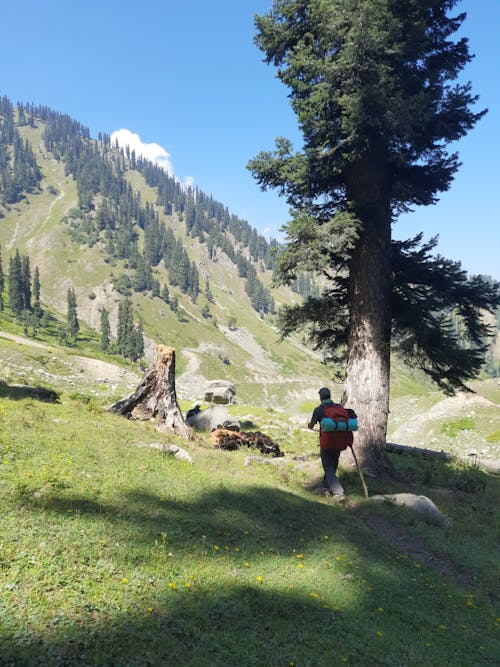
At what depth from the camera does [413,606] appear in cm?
658

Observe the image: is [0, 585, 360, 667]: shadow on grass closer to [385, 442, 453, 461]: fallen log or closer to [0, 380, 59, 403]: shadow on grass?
[0, 380, 59, 403]: shadow on grass

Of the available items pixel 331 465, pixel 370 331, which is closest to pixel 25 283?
pixel 370 331

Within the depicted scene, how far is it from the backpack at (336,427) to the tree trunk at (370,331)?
3.23 m

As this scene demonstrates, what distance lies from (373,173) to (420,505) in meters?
11.5

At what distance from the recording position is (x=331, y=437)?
38.4ft

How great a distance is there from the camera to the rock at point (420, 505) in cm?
1105

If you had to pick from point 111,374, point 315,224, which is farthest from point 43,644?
point 111,374

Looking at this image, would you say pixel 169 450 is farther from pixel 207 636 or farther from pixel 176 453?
pixel 207 636

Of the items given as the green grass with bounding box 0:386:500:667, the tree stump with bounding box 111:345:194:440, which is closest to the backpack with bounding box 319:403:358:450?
the green grass with bounding box 0:386:500:667

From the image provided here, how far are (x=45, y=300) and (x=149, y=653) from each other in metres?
218

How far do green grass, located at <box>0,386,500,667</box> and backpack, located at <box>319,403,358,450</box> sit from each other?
5.95 ft

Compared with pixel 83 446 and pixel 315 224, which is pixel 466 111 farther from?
pixel 83 446

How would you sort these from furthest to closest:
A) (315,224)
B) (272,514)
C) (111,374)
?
(111,374)
(315,224)
(272,514)

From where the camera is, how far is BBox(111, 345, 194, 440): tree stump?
1559 cm
